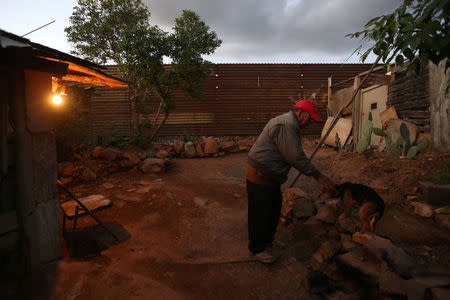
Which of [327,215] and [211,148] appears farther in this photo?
[211,148]

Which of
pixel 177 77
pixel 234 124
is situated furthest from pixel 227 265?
pixel 234 124

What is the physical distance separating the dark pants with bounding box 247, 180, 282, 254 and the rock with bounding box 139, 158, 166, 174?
5.12m

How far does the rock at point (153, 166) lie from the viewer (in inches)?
298

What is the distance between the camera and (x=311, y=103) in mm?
2934

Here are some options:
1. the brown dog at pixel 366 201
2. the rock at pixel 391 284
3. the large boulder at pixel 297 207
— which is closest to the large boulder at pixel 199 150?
the large boulder at pixel 297 207

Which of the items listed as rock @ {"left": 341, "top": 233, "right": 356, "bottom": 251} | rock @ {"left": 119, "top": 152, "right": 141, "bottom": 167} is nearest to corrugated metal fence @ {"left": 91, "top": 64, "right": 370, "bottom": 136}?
rock @ {"left": 119, "top": 152, "right": 141, "bottom": 167}

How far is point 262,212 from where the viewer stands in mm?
2967

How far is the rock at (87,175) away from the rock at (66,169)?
275 millimetres

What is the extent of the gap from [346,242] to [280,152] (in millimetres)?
1685

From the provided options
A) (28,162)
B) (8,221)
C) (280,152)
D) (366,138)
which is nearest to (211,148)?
(366,138)

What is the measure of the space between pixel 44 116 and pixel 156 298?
252 centimetres

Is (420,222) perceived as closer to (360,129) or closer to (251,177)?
(251,177)

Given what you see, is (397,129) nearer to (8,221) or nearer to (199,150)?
(199,150)

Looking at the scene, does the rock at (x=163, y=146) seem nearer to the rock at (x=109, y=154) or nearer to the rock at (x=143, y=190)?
the rock at (x=109, y=154)
